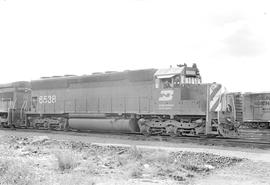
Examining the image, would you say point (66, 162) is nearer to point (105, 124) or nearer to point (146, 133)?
point (146, 133)

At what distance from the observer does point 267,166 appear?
9.47 meters

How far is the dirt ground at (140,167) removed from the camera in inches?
302

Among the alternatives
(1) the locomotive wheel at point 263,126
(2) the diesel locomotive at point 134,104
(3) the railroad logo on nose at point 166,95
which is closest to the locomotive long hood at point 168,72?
(2) the diesel locomotive at point 134,104

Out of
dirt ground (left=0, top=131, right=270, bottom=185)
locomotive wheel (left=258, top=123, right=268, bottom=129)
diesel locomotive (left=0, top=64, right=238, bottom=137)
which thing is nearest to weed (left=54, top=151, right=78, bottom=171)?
dirt ground (left=0, top=131, right=270, bottom=185)

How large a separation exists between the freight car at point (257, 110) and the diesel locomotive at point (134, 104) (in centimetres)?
789

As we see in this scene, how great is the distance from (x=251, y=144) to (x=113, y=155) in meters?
5.76

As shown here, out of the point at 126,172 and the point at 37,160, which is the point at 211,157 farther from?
the point at 37,160

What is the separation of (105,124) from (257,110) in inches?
447

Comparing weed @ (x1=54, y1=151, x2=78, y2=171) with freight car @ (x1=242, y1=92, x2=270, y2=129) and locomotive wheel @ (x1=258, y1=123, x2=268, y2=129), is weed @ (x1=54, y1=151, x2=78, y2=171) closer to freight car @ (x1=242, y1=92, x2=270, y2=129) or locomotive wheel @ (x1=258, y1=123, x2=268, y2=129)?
freight car @ (x1=242, y1=92, x2=270, y2=129)

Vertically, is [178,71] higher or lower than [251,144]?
higher

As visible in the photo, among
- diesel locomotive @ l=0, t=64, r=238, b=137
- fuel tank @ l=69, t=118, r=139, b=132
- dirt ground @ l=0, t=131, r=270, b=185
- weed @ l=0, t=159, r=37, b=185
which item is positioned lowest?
dirt ground @ l=0, t=131, r=270, b=185

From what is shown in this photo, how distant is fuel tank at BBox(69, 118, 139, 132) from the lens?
60.2 feet

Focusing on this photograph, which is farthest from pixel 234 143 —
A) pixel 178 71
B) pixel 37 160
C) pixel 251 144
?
pixel 37 160

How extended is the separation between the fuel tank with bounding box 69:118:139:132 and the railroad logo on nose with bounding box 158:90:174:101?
87.6 inches
